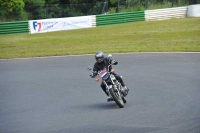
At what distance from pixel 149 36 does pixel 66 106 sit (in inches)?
803

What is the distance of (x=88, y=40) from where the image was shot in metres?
33.5

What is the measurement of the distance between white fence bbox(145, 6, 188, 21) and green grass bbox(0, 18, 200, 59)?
1704mm

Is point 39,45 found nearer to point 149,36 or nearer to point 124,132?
point 149,36

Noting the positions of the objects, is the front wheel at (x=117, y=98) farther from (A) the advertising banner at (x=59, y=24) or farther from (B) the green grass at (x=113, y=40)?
(A) the advertising banner at (x=59, y=24)

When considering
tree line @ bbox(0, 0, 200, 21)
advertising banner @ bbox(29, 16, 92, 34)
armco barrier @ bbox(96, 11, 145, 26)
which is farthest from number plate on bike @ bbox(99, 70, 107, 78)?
tree line @ bbox(0, 0, 200, 21)

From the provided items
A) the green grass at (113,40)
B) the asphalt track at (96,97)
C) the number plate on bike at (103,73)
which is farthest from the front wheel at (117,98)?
the green grass at (113,40)

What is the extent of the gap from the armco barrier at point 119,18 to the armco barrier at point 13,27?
256 inches

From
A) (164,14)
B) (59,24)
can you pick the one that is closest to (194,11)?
(164,14)

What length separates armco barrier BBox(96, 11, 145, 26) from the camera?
132 feet

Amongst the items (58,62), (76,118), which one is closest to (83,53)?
(58,62)

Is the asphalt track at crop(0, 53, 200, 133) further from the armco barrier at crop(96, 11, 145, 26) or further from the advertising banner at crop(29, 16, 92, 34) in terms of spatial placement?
the armco barrier at crop(96, 11, 145, 26)

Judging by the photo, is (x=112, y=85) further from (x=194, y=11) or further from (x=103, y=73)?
(x=194, y=11)

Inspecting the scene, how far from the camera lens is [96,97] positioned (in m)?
15.0

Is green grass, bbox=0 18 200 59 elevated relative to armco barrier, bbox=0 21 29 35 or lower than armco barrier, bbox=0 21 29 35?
lower
